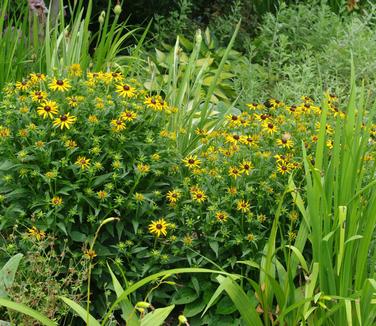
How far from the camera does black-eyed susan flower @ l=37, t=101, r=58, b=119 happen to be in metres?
2.82

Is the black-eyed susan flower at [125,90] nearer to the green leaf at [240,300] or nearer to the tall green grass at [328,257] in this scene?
the tall green grass at [328,257]

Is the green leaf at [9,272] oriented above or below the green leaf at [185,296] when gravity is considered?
above

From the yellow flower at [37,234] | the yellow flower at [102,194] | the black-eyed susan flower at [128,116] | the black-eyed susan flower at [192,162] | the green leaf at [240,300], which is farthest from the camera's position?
the black-eyed susan flower at [192,162]

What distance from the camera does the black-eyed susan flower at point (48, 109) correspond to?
2.82 meters

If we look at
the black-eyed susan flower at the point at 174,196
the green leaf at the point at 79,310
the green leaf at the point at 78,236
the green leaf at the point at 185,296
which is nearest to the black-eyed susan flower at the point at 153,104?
the black-eyed susan flower at the point at 174,196

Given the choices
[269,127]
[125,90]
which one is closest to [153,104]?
[125,90]

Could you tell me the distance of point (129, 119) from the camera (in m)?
2.88

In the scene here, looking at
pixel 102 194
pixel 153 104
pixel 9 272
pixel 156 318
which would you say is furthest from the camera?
pixel 153 104

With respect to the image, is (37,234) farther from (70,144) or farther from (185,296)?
(185,296)

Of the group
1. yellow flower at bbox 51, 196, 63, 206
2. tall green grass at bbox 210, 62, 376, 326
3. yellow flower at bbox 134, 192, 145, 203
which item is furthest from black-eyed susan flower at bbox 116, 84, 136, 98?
tall green grass at bbox 210, 62, 376, 326

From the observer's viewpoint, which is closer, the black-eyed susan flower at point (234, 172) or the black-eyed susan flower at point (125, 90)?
the black-eyed susan flower at point (234, 172)

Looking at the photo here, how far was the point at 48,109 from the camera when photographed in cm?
283

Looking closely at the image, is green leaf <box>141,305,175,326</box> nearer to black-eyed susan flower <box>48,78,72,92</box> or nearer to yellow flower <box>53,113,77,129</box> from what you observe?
A: yellow flower <box>53,113,77,129</box>

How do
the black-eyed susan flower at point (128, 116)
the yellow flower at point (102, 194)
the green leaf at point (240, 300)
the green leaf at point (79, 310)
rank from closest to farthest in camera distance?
the green leaf at point (79, 310) → the green leaf at point (240, 300) → the yellow flower at point (102, 194) → the black-eyed susan flower at point (128, 116)
